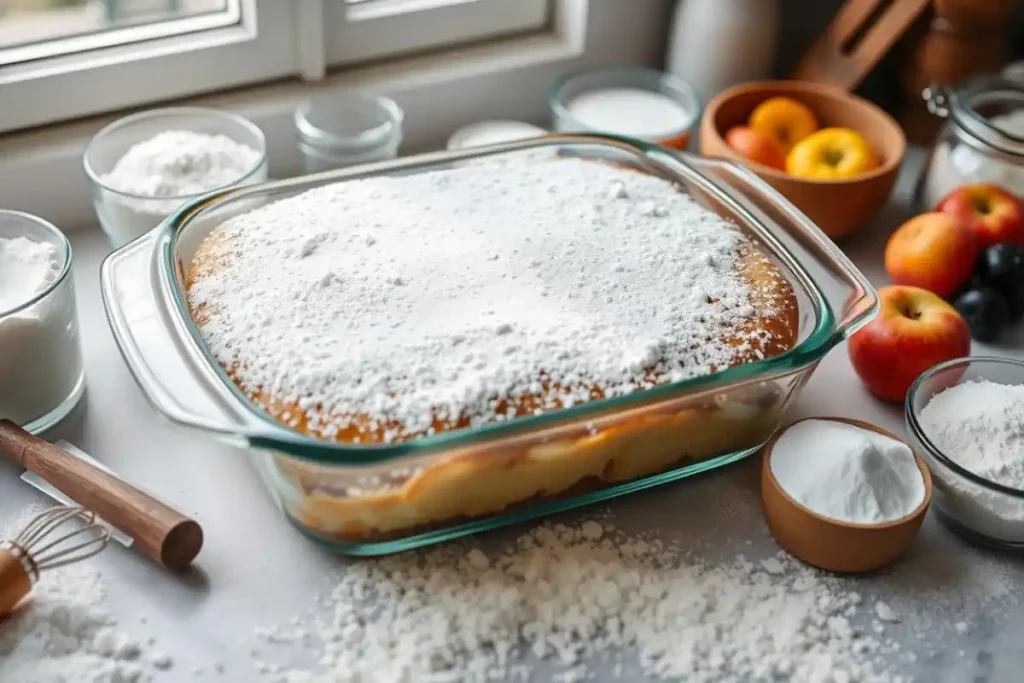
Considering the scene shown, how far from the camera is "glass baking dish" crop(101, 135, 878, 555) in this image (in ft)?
→ 2.35

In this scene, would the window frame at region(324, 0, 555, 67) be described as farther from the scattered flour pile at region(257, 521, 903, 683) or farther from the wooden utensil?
the scattered flour pile at region(257, 521, 903, 683)

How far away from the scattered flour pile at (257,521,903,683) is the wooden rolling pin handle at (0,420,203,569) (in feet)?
0.29

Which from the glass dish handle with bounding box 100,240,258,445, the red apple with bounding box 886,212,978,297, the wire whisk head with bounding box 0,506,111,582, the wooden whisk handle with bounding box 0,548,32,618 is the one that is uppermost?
the glass dish handle with bounding box 100,240,258,445

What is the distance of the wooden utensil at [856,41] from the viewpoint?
48.9 inches

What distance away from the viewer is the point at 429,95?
1.21 metres

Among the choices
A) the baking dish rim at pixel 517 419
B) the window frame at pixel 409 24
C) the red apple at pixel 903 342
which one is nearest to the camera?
the baking dish rim at pixel 517 419

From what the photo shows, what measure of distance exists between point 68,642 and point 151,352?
197 millimetres

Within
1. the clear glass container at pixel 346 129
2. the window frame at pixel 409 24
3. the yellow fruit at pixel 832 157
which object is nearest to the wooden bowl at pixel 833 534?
the yellow fruit at pixel 832 157

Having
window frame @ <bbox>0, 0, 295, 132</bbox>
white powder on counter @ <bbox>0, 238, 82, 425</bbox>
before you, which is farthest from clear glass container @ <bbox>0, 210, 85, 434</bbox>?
window frame @ <bbox>0, 0, 295, 132</bbox>

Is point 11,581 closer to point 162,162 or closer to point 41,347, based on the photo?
point 41,347

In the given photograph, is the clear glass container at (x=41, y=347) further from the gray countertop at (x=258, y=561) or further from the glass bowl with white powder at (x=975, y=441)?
the glass bowl with white powder at (x=975, y=441)

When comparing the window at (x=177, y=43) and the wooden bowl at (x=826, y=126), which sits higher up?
the window at (x=177, y=43)

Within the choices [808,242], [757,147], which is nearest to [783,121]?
[757,147]

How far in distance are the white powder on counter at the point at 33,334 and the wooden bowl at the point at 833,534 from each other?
54 cm
